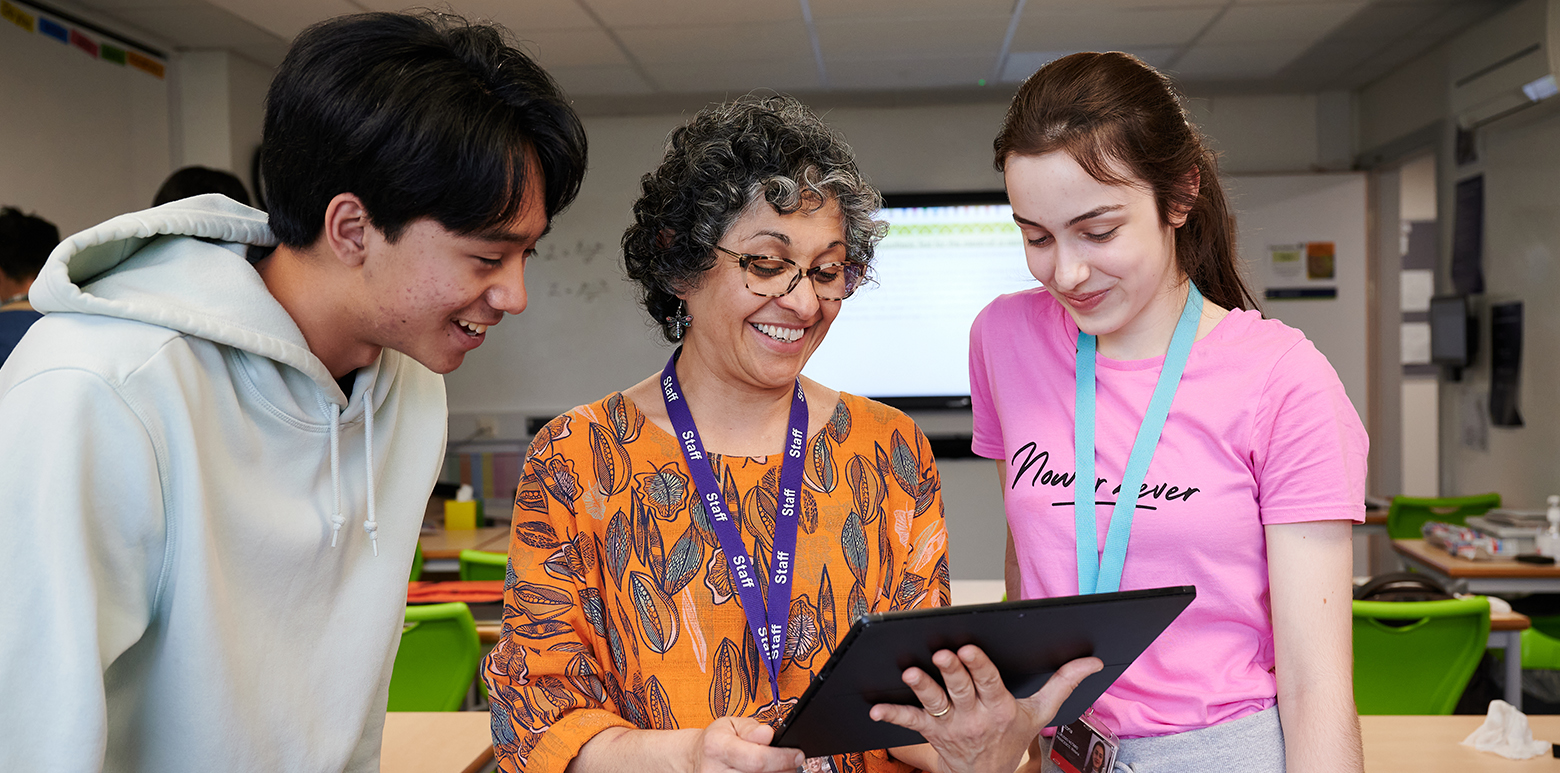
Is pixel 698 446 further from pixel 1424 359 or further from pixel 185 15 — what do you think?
pixel 1424 359

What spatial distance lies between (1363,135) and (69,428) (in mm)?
6890

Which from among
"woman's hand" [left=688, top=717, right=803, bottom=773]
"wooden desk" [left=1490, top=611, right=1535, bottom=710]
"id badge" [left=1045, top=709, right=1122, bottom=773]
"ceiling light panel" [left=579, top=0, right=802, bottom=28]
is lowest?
"wooden desk" [left=1490, top=611, right=1535, bottom=710]

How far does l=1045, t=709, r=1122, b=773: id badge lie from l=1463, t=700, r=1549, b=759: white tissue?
1302 mm

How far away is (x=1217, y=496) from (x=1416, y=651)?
77.4 inches

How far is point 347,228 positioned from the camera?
1.06 meters

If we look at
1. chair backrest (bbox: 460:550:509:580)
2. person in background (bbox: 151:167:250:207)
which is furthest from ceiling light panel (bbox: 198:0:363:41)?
chair backrest (bbox: 460:550:509:580)

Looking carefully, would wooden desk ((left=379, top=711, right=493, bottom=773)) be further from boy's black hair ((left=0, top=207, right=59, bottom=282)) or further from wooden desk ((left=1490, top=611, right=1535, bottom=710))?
wooden desk ((left=1490, top=611, right=1535, bottom=710))

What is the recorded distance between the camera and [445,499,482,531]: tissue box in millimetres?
4738

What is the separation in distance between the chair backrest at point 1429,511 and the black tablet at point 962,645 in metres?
4.17

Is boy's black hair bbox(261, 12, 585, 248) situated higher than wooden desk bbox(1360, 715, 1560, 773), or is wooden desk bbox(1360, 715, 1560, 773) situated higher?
boy's black hair bbox(261, 12, 585, 248)

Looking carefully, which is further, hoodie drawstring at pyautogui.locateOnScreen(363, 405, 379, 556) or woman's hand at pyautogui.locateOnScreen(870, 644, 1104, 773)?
hoodie drawstring at pyautogui.locateOnScreen(363, 405, 379, 556)

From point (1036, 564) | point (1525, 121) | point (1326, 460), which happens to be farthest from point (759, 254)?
point (1525, 121)

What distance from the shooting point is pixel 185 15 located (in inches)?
178

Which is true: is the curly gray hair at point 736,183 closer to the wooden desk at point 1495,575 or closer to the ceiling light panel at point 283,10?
the wooden desk at point 1495,575
